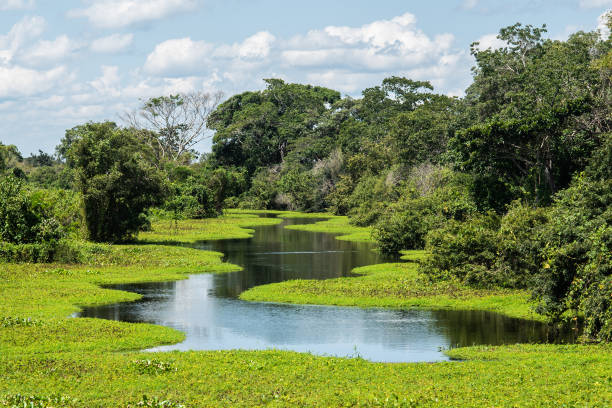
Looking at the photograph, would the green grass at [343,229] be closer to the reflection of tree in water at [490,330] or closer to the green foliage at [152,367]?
the reflection of tree in water at [490,330]

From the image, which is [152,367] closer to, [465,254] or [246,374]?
[246,374]

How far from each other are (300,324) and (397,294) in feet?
24.4

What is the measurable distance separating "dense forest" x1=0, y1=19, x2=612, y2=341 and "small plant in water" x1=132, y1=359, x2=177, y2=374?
1412 centimetres

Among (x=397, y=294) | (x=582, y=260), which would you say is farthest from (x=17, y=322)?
(x=582, y=260)

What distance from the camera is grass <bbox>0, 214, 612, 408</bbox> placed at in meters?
16.9

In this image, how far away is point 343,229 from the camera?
7669 cm

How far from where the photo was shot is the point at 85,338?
985 inches

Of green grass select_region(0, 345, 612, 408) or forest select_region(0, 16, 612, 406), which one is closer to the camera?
green grass select_region(0, 345, 612, 408)

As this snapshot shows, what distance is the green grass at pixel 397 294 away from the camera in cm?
3288

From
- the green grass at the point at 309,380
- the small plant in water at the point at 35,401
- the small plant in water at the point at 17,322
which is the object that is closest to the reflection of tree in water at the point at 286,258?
the small plant in water at the point at 17,322

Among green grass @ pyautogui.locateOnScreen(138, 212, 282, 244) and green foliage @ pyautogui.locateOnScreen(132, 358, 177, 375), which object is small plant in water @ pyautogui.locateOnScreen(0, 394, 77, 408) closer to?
green foliage @ pyautogui.locateOnScreen(132, 358, 177, 375)

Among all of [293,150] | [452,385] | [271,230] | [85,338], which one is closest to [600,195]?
[452,385]

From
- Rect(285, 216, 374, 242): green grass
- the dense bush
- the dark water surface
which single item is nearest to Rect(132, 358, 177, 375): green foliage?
the dark water surface

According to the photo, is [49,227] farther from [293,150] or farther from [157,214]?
[293,150]
